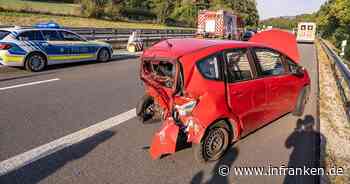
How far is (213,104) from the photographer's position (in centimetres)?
376

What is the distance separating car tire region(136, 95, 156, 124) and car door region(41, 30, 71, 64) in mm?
6821

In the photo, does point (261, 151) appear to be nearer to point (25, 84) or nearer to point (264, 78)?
point (264, 78)

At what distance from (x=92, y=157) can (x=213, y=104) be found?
1870 mm

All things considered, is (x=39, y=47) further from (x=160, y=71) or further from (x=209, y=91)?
(x=209, y=91)

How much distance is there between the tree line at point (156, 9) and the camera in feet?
151

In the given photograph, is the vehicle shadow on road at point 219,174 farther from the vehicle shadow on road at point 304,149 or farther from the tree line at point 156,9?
the tree line at point 156,9

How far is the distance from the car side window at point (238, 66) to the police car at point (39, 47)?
328 inches

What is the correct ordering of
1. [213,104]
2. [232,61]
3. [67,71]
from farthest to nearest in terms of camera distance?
[67,71], [232,61], [213,104]

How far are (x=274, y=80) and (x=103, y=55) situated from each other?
31.9 feet

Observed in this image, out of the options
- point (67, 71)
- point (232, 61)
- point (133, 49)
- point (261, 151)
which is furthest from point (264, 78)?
point (133, 49)

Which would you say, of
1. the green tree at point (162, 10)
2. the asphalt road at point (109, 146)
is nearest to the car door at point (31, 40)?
the asphalt road at point (109, 146)

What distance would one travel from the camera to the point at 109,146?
430 cm

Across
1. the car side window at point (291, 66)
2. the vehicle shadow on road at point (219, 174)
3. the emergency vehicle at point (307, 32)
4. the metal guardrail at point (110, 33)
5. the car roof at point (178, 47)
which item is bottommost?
the vehicle shadow on road at point (219, 174)

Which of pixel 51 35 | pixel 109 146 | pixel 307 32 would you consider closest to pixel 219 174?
pixel 109 146
